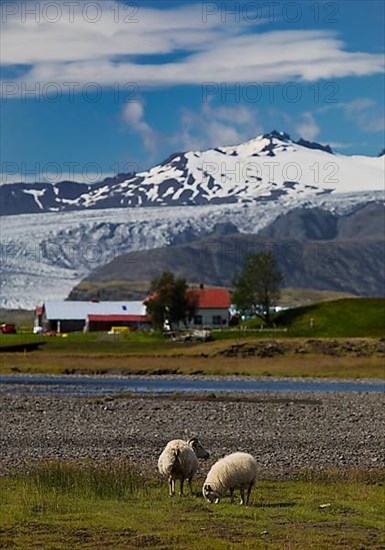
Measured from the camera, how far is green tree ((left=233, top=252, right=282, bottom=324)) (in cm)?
12125

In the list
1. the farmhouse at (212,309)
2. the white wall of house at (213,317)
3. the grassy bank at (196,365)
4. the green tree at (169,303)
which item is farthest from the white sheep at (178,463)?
the white wall of house at (213,317)

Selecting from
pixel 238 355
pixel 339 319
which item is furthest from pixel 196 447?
pixel 339 319

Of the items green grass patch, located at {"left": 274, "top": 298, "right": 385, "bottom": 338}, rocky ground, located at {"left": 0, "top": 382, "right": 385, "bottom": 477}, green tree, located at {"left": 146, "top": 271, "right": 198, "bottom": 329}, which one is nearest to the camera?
rocky ground, located at {"left": 0, "top": 382, "right": 385, "bottom": 477}

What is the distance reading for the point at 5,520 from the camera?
655 inches

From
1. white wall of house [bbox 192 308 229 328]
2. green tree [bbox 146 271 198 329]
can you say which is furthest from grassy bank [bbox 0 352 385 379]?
white wall of house [bbox 192 308 229 328]

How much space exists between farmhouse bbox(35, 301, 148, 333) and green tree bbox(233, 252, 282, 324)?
28226 millimetres

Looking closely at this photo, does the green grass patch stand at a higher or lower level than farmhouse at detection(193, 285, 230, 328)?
lower

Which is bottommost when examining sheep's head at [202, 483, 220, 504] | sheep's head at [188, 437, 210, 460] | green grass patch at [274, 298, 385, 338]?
sheep's head at [202, 483, 220, 504]

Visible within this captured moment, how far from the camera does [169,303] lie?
4803 inches

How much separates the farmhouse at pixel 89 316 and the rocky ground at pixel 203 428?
102 metres

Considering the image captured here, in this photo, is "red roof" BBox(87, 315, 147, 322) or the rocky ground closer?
the rocky ground

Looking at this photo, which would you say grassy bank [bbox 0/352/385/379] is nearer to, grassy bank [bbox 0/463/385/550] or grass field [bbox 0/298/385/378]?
grass field [bbox 0/298/385/378]

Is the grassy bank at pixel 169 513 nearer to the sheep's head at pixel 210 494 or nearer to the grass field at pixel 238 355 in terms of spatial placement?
the sheep's head at pixel 210 494

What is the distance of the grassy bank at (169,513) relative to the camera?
15.5 meters
